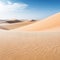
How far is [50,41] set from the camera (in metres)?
1.71

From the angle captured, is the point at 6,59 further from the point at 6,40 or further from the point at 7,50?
the point at 6,40

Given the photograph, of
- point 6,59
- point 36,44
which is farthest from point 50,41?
point 6,59

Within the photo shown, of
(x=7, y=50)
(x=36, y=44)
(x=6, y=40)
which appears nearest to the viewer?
(x=7, y=50)

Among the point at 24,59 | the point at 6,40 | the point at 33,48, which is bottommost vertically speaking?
the point at 24,59

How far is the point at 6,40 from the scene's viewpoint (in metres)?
1.80

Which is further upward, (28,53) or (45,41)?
(45,41)

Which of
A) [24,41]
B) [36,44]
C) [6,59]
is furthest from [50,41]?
[6,59]

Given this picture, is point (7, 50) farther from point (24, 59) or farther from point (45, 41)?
point (45, 41)

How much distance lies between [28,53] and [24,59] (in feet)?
0.28

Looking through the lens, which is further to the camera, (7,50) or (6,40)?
(6,40)

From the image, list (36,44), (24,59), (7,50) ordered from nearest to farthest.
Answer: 1. (24,59)
2. (7,50)
3. (36,44)

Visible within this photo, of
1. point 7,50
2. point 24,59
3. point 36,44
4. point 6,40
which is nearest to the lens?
point 24,59

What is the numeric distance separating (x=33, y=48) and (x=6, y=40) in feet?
1.30

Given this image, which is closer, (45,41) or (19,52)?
(19,52)
